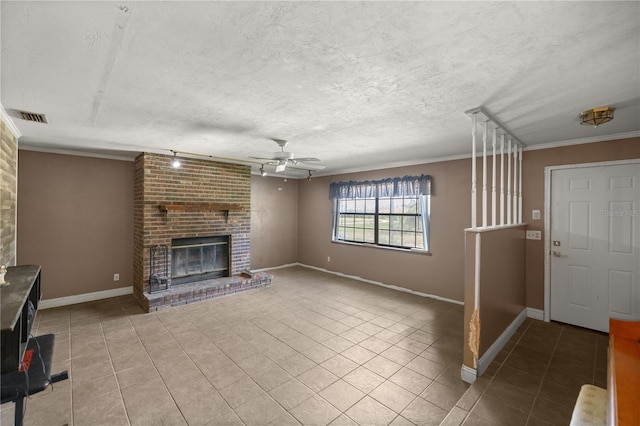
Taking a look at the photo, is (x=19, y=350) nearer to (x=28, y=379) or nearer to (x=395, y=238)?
(x=28, y=379)

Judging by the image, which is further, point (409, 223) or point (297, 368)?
Result: point (409, 223)

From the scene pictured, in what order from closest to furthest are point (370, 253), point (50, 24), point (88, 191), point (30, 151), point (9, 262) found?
point (50, 24) → point (9, 262) → point (30, 151) → point (88, 191) → point (370, 253)

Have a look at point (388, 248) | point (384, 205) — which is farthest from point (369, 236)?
point (384, 205)

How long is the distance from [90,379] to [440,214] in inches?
193

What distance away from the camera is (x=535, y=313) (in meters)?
3.88

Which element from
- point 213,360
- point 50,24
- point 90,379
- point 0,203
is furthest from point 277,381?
point 0,203

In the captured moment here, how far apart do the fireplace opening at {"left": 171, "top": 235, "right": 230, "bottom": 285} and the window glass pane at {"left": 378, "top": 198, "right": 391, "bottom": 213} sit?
3083mm

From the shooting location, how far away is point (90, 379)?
→ 8.18ft

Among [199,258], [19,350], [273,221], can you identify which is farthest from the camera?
[273,221]

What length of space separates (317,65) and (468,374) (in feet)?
9.22

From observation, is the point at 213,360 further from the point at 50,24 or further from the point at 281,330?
the point at 50,24

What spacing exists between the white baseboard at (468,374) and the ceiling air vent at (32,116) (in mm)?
4555

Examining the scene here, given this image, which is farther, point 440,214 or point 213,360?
point 440,214

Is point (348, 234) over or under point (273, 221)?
under
